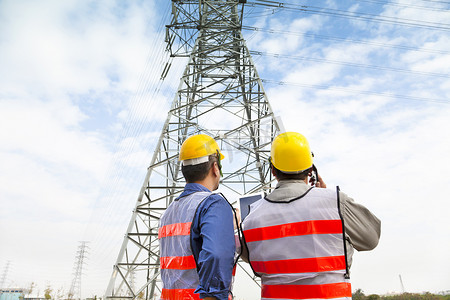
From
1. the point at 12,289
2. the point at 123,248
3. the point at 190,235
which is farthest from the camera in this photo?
the point at 12,289

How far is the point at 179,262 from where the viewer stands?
1.77 metres

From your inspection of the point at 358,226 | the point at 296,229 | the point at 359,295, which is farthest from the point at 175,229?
the point at 359,295

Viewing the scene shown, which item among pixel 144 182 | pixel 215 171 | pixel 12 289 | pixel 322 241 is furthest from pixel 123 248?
pixel 12 289

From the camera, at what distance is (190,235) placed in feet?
5.65

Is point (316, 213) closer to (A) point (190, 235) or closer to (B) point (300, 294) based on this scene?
(B) point (300, 294)

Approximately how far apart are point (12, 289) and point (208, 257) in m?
52.9

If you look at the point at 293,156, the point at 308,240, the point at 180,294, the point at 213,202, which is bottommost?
the point at 180,294

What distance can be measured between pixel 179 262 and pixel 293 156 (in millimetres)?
971

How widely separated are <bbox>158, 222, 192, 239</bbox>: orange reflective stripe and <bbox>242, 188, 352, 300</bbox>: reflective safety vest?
1.44 ft

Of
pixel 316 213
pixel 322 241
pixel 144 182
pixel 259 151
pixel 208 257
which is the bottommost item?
pixel 208 257

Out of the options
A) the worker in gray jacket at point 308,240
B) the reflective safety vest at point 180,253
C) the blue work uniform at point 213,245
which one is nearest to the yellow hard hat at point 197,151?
the reflective safety vest at point 180,253

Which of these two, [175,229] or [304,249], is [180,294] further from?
[304,249]

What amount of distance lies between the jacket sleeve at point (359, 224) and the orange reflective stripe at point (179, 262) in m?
0.88

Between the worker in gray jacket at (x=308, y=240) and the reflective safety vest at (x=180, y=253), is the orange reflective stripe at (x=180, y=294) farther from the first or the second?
the worker in gray jacket at (x=308, y=240)
